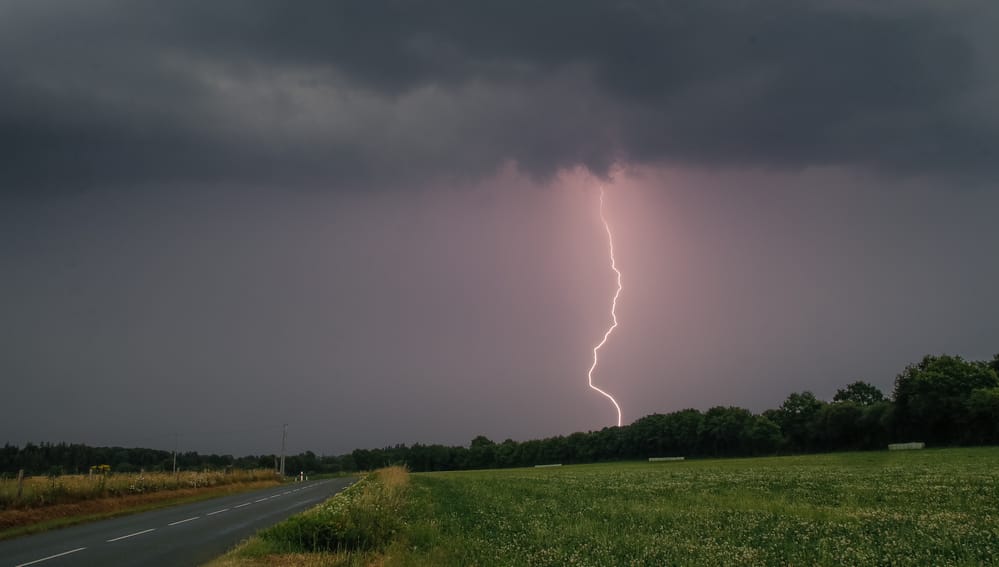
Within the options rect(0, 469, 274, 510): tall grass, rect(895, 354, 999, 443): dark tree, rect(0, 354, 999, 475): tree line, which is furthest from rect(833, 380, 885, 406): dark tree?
rect(0, 469, 274, 510): tall grass

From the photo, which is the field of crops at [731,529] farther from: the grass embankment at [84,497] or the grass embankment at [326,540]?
the grass embankment at [84,497]

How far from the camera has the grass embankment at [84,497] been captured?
33625 mm

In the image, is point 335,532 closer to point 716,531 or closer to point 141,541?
point 716,531

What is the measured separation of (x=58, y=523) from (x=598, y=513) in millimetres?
25376

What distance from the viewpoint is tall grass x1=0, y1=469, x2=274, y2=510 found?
35.7 metres

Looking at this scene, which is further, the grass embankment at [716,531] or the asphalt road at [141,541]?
the asphalt road at [141,541]

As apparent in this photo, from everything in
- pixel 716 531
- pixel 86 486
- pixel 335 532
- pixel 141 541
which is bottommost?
pixel 141 541

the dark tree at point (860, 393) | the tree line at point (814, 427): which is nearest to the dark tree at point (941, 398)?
the tree line at point (814, 427)

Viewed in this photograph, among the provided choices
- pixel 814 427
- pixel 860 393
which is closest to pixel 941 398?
pixel 814 427

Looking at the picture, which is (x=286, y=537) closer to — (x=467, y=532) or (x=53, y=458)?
(x=467, y=532)

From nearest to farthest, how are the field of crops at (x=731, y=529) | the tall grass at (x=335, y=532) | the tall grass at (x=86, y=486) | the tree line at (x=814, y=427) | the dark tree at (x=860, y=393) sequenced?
the field of crops at (x=731, y=529), the tall grass at (x=335, y=532), the tall grass at (x=86, y=486), the tree line at (x=814, y=427), the dark tree at (x=860, y=393)

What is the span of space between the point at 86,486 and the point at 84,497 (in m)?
1.13

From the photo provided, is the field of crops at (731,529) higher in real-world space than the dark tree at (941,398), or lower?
lower

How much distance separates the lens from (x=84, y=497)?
140ft
